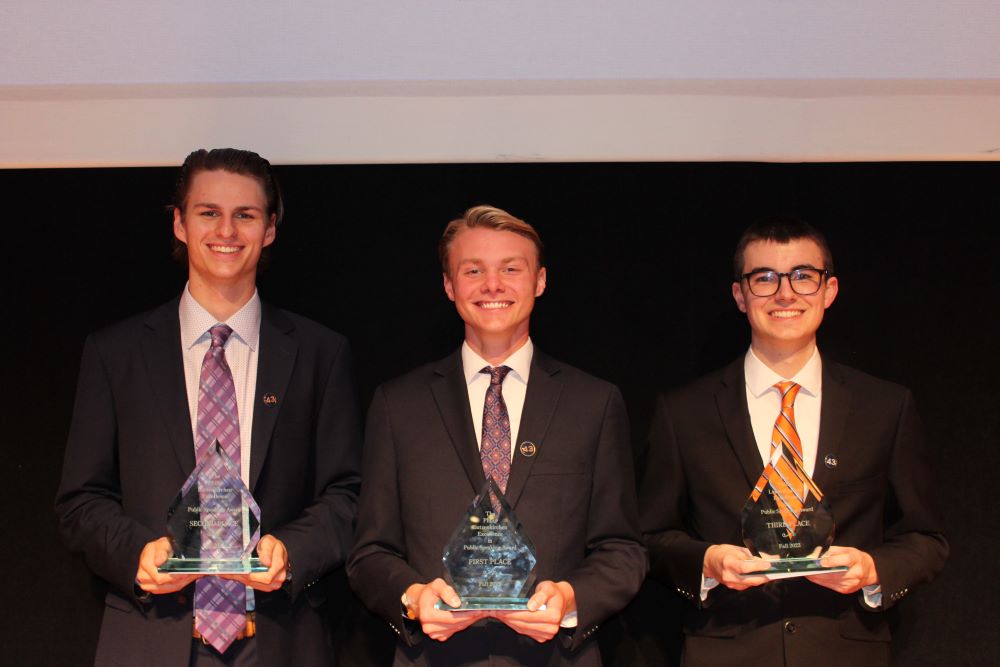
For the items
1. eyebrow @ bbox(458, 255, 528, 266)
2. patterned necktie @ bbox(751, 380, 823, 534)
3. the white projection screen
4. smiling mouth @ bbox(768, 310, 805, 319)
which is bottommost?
patterned necktie @ bbox(751, 380, 823, 534)

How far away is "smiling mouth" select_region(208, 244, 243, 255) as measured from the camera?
3.17m

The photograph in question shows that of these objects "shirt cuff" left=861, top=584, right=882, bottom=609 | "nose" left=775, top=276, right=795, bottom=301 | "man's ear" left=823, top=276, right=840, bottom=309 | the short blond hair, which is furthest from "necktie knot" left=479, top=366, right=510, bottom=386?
"shirt cuff" left=861, top=584, right=882, bottom=609

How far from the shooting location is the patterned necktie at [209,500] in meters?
2.75

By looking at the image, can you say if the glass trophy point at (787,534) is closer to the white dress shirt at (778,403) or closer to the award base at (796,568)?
the award base at (796,568)

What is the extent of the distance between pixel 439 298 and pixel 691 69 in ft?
3.64

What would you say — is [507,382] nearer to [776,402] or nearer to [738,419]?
[738,419]

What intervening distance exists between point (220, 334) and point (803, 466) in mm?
1640

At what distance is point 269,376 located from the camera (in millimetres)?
3148

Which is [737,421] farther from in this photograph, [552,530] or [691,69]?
[691,69]

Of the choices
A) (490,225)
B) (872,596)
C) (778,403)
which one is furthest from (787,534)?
(490,225)

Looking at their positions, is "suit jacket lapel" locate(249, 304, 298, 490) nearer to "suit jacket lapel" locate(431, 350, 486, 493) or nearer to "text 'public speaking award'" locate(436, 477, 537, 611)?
"suit jacket lapel" locate(431, 350, 486, 493)

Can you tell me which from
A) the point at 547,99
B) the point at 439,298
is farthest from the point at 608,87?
the point at 439,298

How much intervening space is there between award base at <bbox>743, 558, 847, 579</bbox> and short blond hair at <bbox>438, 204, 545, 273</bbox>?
1051mm

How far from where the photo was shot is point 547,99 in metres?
3.59
